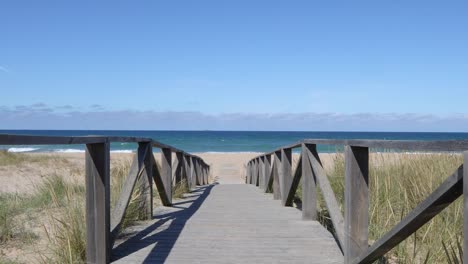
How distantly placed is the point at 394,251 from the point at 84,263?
2788 mm

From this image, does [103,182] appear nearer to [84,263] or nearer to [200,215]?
[84,263]

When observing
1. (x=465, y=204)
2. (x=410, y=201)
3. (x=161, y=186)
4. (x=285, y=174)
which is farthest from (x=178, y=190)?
(x=465, y=204)

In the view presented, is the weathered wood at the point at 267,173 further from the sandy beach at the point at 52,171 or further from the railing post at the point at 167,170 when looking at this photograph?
the railing post at the point at 167,170

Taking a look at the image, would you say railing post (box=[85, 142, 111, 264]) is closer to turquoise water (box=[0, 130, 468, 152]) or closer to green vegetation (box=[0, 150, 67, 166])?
green vegetation (box=[0, 150, 67, 166])

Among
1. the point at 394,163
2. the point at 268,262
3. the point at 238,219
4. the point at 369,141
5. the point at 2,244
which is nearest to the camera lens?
the point at 369,141

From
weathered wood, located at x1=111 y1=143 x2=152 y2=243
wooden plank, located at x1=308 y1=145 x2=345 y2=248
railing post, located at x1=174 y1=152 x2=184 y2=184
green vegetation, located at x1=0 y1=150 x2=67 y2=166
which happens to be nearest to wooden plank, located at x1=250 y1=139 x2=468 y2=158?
wooden plank, located at x1=308 y1=145 x2=345 y2=248

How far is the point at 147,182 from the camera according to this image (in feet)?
20.2

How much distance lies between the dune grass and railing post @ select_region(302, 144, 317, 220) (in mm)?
206

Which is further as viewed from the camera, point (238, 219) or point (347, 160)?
point (238, 219)

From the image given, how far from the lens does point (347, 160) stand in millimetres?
3791

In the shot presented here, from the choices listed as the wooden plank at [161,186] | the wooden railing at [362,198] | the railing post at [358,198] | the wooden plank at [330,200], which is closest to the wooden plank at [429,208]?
the wooden railing at [362,198]

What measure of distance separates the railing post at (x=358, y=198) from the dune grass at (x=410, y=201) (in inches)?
15.5

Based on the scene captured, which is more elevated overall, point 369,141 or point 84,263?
point 369,141

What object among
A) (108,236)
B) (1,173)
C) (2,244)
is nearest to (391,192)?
(108,236)
